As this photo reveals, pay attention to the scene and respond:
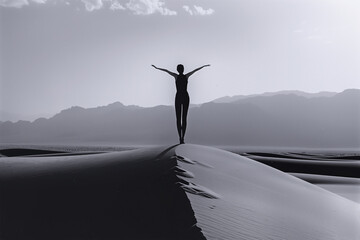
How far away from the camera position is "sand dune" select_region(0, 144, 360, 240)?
3.90 m

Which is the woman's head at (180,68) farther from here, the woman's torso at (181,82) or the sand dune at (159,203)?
the sand dune at (159,203)

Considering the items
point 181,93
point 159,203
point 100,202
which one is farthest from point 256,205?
point 181,93

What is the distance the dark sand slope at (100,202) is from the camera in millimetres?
3852

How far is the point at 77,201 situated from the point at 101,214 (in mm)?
633

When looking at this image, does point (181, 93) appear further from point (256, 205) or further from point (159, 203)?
point (159, 203)

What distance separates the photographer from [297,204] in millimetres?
6195

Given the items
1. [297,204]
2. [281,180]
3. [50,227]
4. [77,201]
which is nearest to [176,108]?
[281,180]

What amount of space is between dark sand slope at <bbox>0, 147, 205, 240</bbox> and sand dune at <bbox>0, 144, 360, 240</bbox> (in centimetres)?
1

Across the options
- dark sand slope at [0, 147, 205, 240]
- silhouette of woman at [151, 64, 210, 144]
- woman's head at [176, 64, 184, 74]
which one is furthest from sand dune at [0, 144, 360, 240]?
woman's head at [176, 64, 184, 74]

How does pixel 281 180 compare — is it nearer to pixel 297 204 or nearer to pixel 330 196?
pixel 330 196

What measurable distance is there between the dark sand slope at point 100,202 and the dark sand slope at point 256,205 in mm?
266

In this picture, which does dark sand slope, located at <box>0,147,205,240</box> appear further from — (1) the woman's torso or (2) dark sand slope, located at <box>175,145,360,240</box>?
(1) the woman's torso

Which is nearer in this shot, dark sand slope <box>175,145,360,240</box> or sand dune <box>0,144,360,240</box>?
sand dune <box>0,144,360,240</box>

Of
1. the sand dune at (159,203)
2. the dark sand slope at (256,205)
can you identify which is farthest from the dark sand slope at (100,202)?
the dark sand slope at (256,205)
